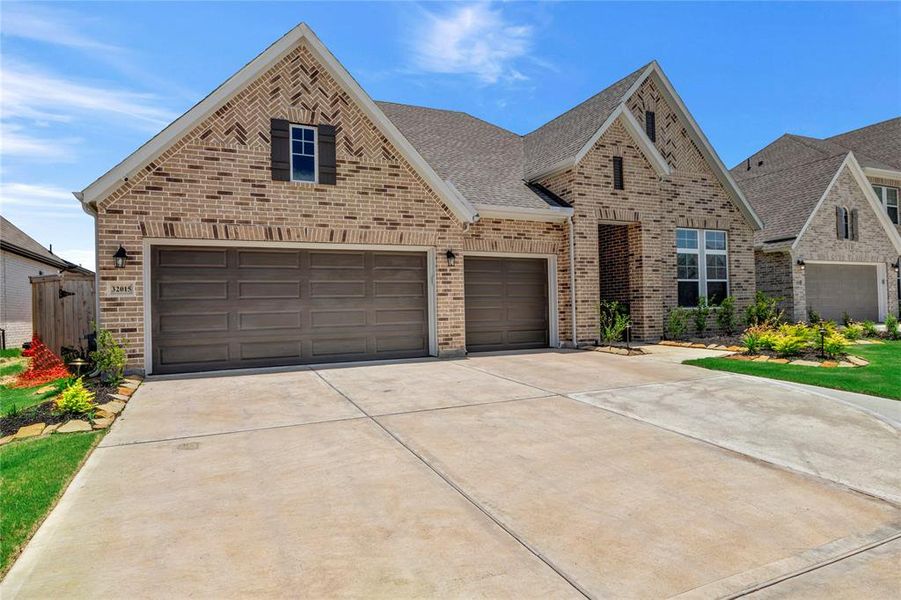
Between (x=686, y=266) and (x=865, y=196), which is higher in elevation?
(x=865, y=196)

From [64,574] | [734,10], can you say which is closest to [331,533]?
[64,574]

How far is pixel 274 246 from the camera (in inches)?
405

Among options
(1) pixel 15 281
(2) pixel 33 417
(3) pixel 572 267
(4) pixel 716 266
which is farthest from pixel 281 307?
(1) pixel 15 281

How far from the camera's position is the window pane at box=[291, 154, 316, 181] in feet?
34.1

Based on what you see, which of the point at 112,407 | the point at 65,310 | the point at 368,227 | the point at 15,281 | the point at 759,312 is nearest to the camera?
the point at 112,407

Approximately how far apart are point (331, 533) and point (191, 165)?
8634mm

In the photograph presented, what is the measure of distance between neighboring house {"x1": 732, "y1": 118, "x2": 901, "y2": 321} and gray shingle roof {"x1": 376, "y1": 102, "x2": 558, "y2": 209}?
10.4 meters

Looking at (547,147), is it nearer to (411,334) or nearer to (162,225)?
(411,334)

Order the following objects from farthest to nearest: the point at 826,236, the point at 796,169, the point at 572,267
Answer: the point at 796,169 < the point at 826,236 < the point at 572,267

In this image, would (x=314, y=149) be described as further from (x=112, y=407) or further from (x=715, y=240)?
(x=715, y=240)

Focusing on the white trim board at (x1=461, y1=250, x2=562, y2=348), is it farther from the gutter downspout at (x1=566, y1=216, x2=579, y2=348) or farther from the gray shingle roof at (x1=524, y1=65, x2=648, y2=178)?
the gray shingle roof at (x1=524, y1=65, x2=648, y2=178)

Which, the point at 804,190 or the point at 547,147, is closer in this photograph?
the point at 547,147

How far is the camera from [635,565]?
290cm

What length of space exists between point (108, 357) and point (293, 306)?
332 centimetres
